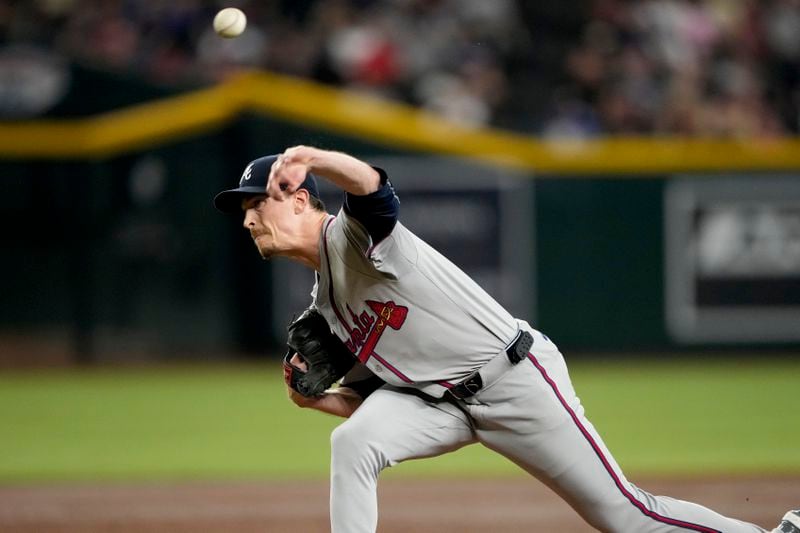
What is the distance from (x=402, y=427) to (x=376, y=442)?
0.12m

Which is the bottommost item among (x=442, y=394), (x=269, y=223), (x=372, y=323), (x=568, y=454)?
(x=568, y=454)

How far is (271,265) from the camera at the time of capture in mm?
11875

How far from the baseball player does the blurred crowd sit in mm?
8802

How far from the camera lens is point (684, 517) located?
399cm

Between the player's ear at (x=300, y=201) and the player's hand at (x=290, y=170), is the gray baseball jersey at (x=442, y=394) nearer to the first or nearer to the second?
the player's ear at (x=300, y=201)

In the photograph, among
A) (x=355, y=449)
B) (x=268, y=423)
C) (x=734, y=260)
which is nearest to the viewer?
(x=355, y=449)

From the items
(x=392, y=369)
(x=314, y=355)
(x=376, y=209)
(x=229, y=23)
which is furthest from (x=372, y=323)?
(x=229, y=23)

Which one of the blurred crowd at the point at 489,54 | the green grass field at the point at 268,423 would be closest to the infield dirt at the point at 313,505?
the green grass field at the point at 268,423

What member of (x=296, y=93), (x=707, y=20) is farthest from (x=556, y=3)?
(x=296, y=93)

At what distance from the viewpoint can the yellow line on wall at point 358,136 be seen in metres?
11.8

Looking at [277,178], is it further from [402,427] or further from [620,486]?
[620,486]

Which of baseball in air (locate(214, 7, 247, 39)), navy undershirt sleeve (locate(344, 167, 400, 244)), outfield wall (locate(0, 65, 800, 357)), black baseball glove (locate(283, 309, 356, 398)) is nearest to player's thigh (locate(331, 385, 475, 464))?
black baseball glove (locate(283, 309, 356, 398))

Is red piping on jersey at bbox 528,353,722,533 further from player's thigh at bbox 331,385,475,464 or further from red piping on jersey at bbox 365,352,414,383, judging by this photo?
red piping on jersey at bbox 365,352,414,383

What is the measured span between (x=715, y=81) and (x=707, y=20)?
38.8 inches
